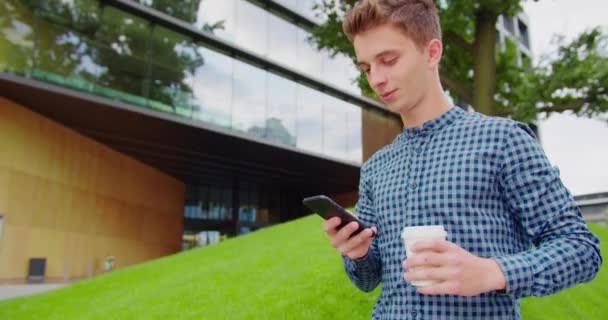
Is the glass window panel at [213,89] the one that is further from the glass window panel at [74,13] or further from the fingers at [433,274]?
the fingers at [433,274]

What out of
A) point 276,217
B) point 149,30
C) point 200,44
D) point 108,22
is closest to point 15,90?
point 108,22

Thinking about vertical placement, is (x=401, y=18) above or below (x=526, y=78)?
below

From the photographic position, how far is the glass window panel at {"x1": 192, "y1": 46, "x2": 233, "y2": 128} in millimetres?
17688

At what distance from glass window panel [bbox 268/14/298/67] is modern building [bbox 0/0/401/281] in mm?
67

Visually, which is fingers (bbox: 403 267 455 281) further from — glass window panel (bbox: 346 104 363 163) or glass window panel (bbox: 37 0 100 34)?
glass window panel (bbox: 346 104 363 163)

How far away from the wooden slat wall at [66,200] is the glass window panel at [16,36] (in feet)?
4.26

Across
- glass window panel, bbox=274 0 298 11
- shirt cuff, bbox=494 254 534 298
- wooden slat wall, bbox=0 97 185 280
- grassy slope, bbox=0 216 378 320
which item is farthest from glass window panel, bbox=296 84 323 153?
shirt cuff, bbox=494 254 534 298

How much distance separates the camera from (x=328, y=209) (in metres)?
1.48

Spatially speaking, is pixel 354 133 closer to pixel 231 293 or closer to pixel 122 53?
pixel 122 53

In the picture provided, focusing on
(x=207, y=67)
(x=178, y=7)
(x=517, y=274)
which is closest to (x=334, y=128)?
(x=207, y=67)

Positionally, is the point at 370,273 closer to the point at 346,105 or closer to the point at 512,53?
the point at 512,53

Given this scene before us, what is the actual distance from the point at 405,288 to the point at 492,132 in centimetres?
→ 62

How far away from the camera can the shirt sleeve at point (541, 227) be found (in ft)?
4.12

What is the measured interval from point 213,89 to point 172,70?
1799mm
